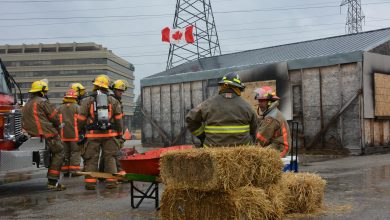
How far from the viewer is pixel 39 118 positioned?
32.9 feet

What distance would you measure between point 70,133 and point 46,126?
2.21m

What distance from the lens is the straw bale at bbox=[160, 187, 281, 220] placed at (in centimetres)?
536

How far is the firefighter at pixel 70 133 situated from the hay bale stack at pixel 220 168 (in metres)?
6.81

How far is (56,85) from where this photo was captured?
119 m

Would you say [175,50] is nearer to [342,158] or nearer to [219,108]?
[342,158]

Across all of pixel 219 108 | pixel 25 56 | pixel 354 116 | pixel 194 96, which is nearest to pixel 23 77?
pixel 25 56

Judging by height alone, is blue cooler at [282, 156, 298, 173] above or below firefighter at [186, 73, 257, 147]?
below

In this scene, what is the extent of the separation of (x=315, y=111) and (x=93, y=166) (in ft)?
31.6

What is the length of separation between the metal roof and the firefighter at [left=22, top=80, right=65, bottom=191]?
388 inches

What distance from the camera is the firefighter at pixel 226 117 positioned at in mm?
6223

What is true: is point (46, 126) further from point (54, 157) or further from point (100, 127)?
point (100, 127)

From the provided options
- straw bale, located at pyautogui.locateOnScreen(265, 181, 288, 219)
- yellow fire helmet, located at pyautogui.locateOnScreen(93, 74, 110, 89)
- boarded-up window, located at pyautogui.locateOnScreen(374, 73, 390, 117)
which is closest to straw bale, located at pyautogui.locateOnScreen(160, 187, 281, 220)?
straw bale, located at pyautogui.locateOnScreen(265, 181, 288, 219)

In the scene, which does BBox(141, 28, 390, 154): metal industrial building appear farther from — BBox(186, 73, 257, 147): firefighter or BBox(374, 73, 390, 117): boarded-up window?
BBox(186, 73, 257, 147): firefighter

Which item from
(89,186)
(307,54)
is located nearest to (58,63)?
(307,54)
